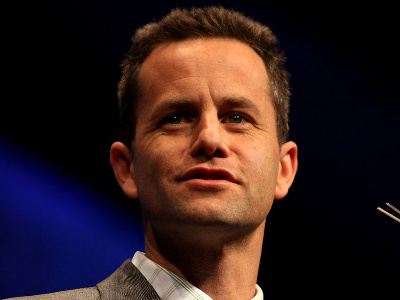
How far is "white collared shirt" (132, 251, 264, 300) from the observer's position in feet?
4.99

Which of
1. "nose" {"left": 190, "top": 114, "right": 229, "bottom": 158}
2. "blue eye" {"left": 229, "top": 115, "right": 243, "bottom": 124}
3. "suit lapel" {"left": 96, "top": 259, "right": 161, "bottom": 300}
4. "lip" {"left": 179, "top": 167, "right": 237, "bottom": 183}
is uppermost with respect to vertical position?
"blue eye" {"left": 229, "top": 115, "right": 243, "bottom": 124}

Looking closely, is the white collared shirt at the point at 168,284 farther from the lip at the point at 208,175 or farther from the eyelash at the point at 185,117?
the eyelash at the point at 185,117

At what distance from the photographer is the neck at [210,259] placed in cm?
159

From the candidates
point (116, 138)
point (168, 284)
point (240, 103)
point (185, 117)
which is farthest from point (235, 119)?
point (116, 138)

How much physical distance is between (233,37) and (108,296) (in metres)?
0.97

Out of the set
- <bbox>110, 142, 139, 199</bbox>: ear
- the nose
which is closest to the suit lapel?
<bbox>110, 142, 139, 199</bbox>: ear

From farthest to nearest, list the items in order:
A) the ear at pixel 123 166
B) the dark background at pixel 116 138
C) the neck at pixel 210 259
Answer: the dark background at pixel 116 138 < the ear at pixel 123 166 < the neck at pixel 210 259

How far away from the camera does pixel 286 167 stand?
1.88m

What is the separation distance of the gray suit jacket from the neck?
0.12 metres

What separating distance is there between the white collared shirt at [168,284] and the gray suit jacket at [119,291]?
0.03 meters

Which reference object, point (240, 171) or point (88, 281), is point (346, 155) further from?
point (88, 281)

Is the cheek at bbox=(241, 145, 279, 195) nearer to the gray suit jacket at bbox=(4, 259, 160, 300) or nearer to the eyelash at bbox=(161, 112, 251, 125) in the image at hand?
the eyelash at bbox=(161, 112, 251, 125)

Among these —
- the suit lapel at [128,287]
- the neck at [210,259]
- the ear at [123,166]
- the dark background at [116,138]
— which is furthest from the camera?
the dark background at [116,138]

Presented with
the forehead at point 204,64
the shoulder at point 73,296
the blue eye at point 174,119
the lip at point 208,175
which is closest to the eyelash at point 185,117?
the blue eye at point 174,119
